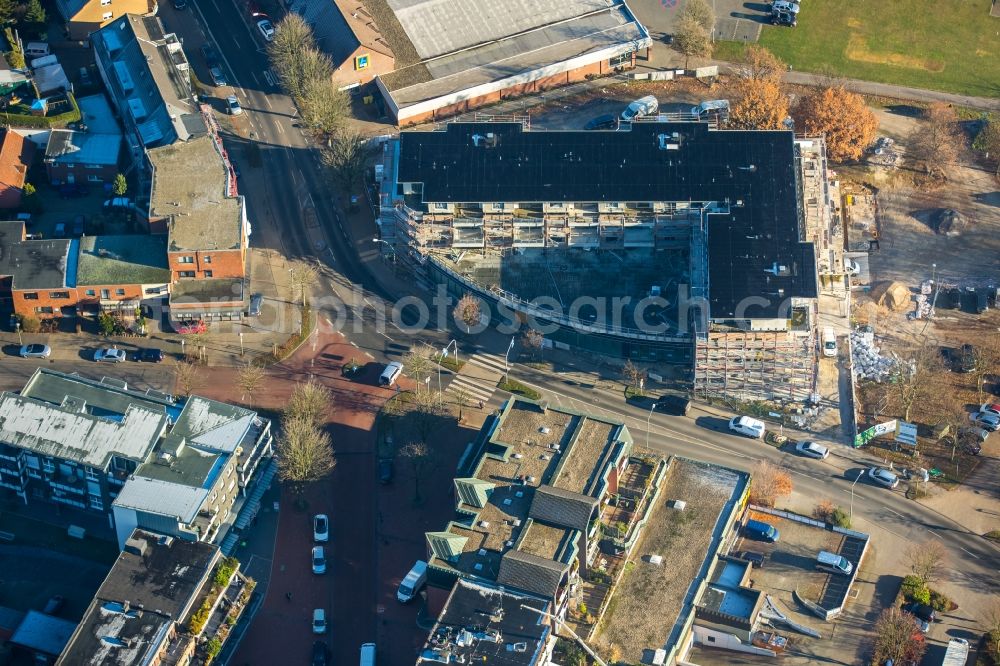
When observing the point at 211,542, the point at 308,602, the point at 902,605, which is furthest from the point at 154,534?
the point at 902,605

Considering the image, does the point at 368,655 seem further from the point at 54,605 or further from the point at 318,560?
the point at 54,605

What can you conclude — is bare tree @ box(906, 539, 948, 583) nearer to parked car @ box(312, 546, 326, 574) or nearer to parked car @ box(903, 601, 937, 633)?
parked car @ box(903, 601, 937, 633)

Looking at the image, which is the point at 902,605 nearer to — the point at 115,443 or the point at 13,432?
the point at 115,443

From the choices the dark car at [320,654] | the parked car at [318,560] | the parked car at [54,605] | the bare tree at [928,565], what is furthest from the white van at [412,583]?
the bare tree at [928,565]

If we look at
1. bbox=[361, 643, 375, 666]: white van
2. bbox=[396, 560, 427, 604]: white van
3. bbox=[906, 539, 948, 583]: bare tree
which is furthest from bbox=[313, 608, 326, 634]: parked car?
bbox=[906, 539, 948, 583]: bare tree

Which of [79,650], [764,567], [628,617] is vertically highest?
[764,567]

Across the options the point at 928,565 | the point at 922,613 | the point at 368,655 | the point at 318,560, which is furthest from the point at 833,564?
the point at 318,560

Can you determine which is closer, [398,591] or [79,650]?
[79,650]
